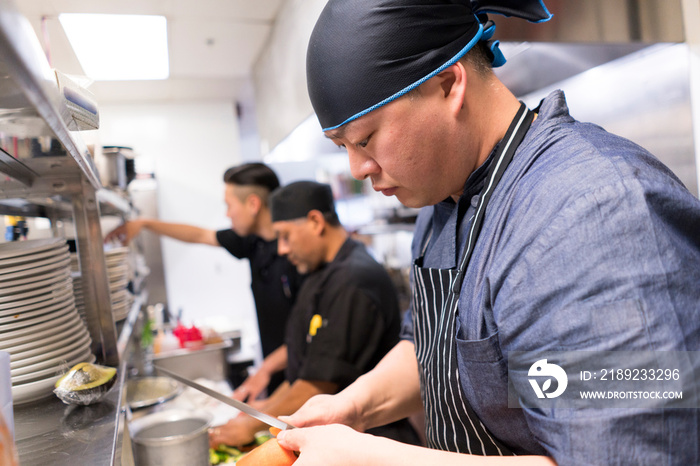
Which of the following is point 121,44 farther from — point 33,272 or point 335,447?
point 335,447

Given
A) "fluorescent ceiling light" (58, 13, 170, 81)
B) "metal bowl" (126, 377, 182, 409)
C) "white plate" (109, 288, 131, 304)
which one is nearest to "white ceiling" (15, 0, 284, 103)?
"fluorescent ceiling light" (58, 13, 170, 81)

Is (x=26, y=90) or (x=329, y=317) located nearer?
(x=26, y=90)

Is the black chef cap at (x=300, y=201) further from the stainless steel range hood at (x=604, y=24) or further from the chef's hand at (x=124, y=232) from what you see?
the stainless steel range hood at (x=604, y=24)

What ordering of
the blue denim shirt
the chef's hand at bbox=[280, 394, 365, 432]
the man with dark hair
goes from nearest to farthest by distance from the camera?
the blue denim shirt
the chef's hand at bbox=[280, 394, 365, 432]
the man with dark hair

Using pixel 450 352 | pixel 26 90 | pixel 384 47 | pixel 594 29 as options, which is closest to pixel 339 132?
pixel 384 47

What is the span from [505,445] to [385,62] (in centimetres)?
72

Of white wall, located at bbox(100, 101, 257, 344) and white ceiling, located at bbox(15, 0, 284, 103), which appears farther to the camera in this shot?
white wall, located at bbox(100, 101, 257, 344)

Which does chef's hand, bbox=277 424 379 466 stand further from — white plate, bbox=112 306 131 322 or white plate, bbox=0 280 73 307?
white plate, bbox=112 306 131 322

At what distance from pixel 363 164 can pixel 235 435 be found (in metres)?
1.54

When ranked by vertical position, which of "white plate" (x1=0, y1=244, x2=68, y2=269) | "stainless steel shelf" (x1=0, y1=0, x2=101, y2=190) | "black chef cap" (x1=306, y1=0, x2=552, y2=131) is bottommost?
"white plate" (x1=0, y1=244, x2=68, y2=269)

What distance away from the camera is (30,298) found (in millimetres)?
978

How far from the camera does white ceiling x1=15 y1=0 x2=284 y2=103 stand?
9.90ft

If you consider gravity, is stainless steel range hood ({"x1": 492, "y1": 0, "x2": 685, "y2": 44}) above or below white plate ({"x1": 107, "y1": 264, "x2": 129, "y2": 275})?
above

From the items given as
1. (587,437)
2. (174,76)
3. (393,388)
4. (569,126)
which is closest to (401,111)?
(569,126)
